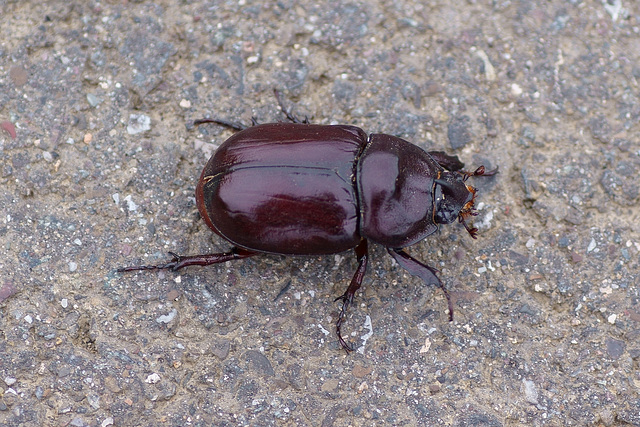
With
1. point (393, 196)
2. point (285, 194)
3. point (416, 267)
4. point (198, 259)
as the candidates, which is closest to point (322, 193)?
point (285, 194)

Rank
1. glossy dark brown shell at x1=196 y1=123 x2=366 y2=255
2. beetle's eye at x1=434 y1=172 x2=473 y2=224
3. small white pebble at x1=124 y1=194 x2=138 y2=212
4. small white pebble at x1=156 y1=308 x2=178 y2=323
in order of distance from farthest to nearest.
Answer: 1. small white pebble at x1=124 y1=194 x2=138 y2=212
2. small white pebble at x1=156 y1=308 x2=178 y2=323
3. beetle's eye at x1=434 y1=172 x2=473 y2=224
4. glossy dark brown shell at x1=196 y1=123 x2=366 y2=255

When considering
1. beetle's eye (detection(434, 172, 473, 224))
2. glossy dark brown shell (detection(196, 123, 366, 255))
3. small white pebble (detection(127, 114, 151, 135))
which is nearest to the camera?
glossy dark brown shell (detection(196, 123, 366, 255))

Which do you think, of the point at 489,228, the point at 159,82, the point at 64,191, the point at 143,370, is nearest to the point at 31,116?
the point at 64,191

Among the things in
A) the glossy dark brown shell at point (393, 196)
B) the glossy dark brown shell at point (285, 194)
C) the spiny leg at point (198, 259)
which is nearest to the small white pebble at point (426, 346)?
the glossy dark brown shell at point (393, 196)

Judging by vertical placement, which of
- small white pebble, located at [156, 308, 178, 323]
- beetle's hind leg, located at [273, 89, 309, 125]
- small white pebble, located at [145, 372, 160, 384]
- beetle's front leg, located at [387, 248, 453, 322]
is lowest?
small white pebble, located at [145, 372, 160, 384]

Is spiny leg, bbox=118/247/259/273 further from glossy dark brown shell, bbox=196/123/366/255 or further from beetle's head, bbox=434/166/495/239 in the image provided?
beetle's head, bbox=434/166/495/239

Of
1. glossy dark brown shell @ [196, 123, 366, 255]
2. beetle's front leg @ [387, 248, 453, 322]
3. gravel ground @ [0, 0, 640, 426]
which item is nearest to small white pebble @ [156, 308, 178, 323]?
gravel ground @ [0, 0, 640, 426]

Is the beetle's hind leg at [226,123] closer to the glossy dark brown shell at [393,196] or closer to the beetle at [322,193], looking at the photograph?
the beetle at [322,193]

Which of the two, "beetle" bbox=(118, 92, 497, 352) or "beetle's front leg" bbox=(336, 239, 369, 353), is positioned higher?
"beetle" bbox=(118, 92, 497, 352)
